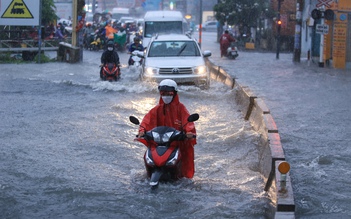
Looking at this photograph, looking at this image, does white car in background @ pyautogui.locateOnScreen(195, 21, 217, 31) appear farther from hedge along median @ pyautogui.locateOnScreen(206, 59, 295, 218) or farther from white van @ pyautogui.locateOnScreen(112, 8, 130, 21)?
hedge along median @ pyautogui.locateOnScreen(206, 59, 295, 218)

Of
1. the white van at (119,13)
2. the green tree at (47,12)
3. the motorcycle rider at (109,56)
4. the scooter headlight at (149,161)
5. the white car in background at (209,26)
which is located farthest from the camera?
the white car in background at (209,26)

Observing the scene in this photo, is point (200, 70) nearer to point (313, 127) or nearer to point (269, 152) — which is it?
point (313, 127)

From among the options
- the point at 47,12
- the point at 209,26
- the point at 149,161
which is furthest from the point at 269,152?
the point at 209,26

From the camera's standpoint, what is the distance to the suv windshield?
19188mm

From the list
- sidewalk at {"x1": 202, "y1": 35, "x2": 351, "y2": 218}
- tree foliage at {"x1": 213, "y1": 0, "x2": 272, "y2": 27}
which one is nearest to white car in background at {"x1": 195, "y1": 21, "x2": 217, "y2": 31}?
tree foliage at {"x1": 213, "y1": 0, "x2": 272, "y2": 27}

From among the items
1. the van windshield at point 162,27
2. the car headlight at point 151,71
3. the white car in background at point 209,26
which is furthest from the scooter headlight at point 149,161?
the white car in background at point 209,26

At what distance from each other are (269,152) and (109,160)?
2.54 metres

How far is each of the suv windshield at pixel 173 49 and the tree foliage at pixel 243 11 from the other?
27.4m

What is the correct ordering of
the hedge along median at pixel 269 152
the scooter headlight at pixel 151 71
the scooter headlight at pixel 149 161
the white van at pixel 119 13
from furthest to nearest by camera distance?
the white van at pixel 119 13 → the scooter headlight at pixel 151 71 → the scooter headlight at pixel 149 161 → the hedge along median at pixel 269 152

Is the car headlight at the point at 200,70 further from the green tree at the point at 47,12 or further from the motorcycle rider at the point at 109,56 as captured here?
the green tree at the point at 47,12

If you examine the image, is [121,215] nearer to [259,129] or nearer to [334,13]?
[259,129]

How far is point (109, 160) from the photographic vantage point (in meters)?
10.4

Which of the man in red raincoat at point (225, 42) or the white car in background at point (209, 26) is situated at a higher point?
the white car in background at point (209, 26)

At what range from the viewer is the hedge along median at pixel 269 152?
6.86 m
